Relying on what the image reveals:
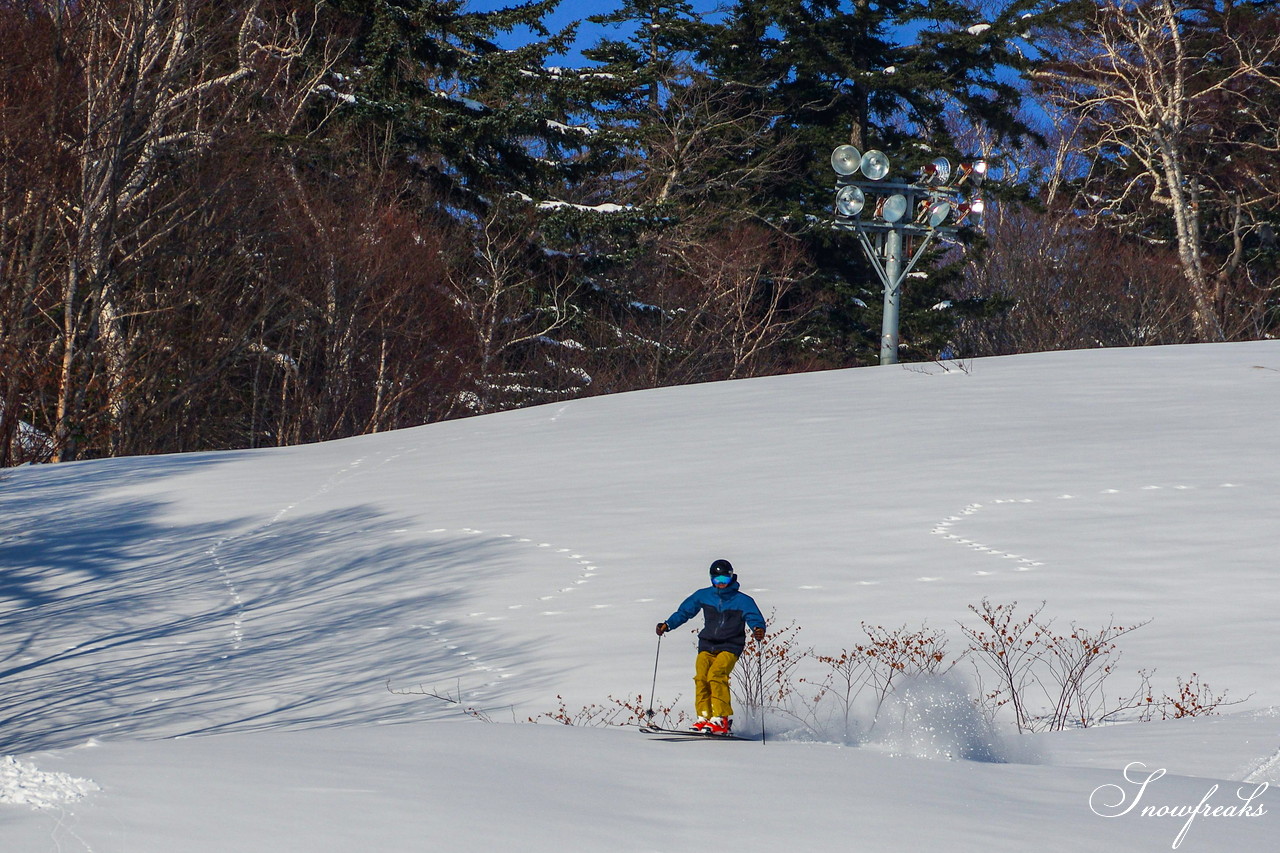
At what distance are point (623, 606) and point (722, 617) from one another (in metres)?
3.48

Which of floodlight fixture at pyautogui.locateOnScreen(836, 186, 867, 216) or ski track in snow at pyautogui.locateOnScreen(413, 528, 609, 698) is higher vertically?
floodlight fixture at pyautogui.locateOnScreen(836, 186, 867, 216)

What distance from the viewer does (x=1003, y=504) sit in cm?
1246

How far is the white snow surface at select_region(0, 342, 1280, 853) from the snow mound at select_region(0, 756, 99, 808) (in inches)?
0.6

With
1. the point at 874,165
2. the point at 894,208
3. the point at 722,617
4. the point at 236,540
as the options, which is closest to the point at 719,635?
the point at 722,617

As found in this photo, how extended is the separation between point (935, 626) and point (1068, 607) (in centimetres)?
104

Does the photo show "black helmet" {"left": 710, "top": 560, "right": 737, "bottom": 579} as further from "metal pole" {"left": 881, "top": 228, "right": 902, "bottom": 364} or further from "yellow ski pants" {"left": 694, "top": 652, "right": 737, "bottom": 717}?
"metal pole" {"left": 881, "top": 228, "right": 902, "bottom": 364}

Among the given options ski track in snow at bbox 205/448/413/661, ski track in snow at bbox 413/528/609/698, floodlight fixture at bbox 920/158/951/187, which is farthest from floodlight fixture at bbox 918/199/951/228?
ski track in snow at bbox 413/528/609/698

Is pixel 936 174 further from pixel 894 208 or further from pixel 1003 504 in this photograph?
pixel 1003 504

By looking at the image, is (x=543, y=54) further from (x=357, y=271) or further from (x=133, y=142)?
(x=133, y=142)

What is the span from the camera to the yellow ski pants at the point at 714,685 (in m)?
6.94

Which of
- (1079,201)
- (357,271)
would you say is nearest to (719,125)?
(357,271)

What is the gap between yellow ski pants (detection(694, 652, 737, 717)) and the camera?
694 cm

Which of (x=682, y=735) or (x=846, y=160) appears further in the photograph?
(x=846, y=160)

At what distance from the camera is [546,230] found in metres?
31.1
